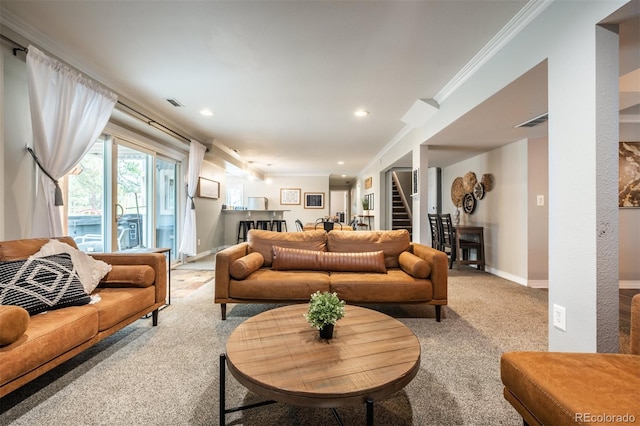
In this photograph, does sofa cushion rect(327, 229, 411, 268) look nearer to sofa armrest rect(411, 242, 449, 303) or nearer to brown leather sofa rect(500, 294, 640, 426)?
sofa armrest rect(411, 242, 449, 303)

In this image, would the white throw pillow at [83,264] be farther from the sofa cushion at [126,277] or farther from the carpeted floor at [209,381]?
the carpeted floor at [209,381]

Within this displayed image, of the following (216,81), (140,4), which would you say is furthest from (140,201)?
(140,4)

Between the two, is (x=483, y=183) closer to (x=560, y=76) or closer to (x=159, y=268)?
(x=560, y=76)

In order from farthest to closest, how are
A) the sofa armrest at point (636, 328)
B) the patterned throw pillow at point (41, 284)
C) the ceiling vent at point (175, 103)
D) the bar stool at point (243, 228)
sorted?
the bar stool at point (243, 228), the ceiling vent at point (175, 103), the patterned throw pillow at point (41, 284), the sofa armrest at point (636, 328)

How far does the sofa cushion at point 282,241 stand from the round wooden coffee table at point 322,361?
1447 millimetres

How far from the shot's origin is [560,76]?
167 cm

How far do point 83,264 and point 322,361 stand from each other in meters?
1.97

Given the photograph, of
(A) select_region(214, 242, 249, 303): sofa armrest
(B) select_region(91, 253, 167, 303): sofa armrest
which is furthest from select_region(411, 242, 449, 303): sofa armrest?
(B) select_region(91, 253, 167, 303): sofa armrest

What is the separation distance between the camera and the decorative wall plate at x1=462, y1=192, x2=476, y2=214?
207 inches

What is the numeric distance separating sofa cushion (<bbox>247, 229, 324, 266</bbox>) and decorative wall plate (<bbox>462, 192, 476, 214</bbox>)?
3.48 meters

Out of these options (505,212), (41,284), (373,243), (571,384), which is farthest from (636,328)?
(505,212)

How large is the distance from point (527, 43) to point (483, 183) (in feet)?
10.8

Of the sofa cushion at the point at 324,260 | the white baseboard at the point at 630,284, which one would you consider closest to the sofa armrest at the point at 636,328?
the sofa cushion at the point at 324,260

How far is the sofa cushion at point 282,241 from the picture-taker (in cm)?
309
